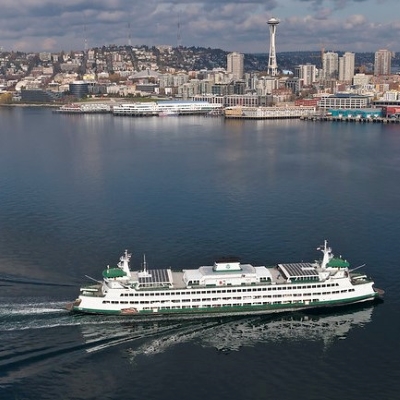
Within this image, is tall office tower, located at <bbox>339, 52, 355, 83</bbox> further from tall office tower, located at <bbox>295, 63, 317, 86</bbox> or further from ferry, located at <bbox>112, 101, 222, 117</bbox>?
ferry, located at <bbox>112, 101, 222, 117</bbox>

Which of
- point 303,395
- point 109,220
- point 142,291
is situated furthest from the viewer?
point 109,220

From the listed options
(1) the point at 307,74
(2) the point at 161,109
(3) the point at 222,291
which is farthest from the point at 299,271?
(1) the point at 307,74

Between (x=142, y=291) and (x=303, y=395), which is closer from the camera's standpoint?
(x=303, y=395)

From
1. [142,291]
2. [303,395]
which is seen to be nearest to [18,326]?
[142,291]

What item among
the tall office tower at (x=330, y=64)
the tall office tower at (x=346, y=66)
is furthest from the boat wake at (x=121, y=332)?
the tall office tower at (x=330, y=64)

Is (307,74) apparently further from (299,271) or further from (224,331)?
(224,331)

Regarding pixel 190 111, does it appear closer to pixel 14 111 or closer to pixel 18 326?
pixel 14 111

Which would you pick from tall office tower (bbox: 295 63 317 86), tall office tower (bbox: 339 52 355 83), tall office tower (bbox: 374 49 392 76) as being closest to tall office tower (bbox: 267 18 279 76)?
tall office tower (bbox: 295 63 317 86)

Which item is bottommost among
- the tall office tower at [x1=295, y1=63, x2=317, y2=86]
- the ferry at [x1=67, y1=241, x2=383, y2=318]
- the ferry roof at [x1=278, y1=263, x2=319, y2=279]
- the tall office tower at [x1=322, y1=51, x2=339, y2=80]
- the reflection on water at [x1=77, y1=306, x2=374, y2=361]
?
the reflection on water at [x1=77, y1=306, x2=374, y2=361]
